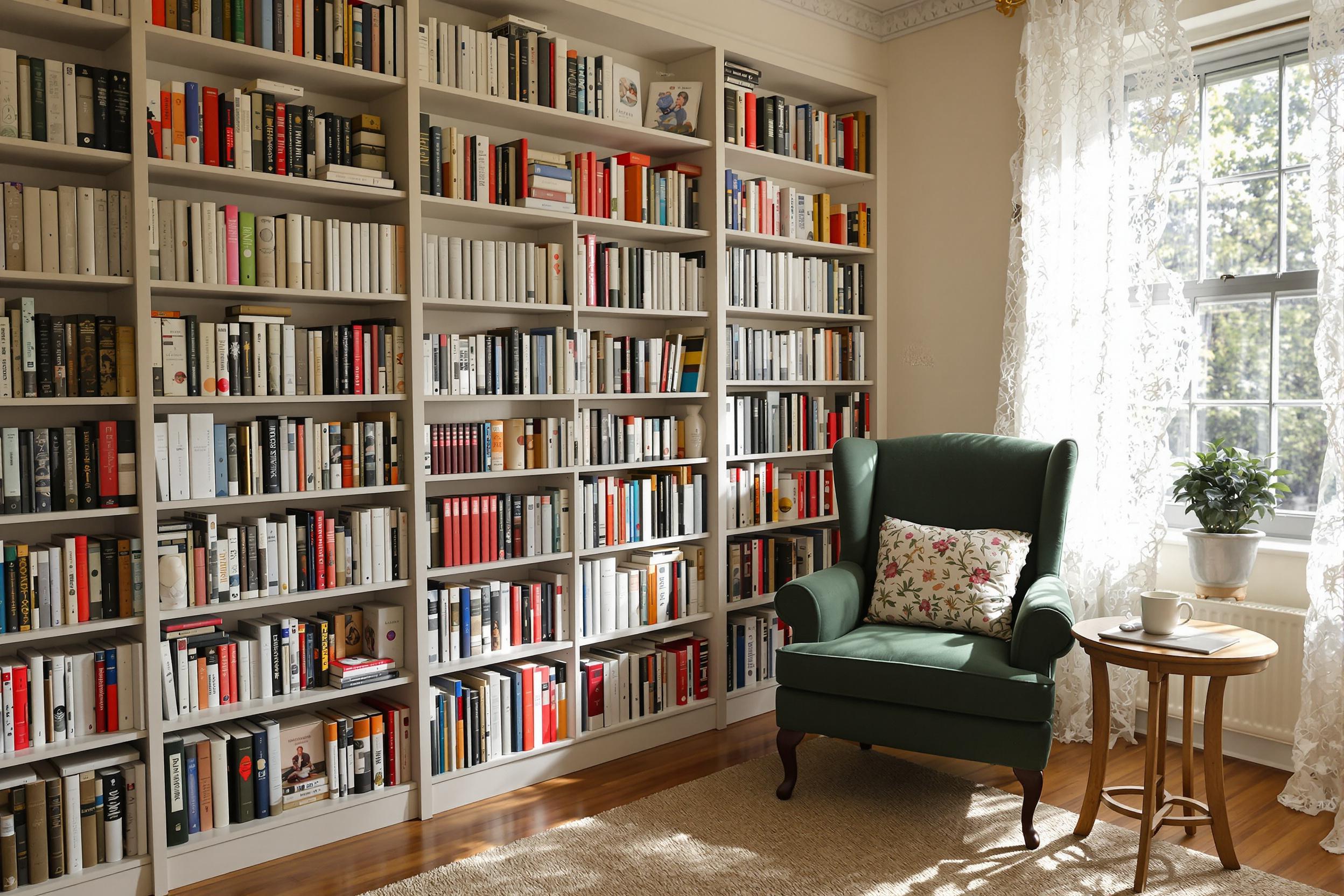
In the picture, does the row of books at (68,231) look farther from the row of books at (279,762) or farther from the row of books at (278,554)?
the row of books at (279,762)

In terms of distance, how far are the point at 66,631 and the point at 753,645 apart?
8.12 ft

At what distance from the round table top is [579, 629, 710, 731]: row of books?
1503 millimetres

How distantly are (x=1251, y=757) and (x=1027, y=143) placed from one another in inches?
92.5

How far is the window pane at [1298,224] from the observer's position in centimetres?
343

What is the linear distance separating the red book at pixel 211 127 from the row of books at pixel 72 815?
1585 millimetres

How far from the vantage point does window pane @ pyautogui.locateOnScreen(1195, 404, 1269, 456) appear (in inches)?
140

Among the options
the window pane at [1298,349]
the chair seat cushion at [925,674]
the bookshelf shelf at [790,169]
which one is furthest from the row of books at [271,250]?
the window pane at [1298,349]

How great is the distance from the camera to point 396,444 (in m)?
3.04

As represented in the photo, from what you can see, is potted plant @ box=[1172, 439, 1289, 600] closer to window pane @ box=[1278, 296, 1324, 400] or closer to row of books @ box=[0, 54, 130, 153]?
window pane @ box=[1278, 296, 1324, 400]

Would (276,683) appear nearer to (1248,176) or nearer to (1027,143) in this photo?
(1027,143)

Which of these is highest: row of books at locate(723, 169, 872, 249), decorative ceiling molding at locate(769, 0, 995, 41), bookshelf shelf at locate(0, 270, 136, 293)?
decorative ceiling molding at locate(769, 0, 995, 41)

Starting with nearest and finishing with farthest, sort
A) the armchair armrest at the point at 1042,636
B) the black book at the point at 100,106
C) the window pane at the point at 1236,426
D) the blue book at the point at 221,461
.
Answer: the black book at the point at 100,106 → the blue book at the point at 221,461 → the armchair armrest at the point at 1042,636 → the window pane at the point at 1236,426

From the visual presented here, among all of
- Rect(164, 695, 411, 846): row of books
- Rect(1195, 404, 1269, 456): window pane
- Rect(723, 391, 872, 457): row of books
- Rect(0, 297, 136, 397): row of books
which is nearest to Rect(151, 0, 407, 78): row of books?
Rect(0, 297, 136, 397): row of books

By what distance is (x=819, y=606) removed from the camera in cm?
315
